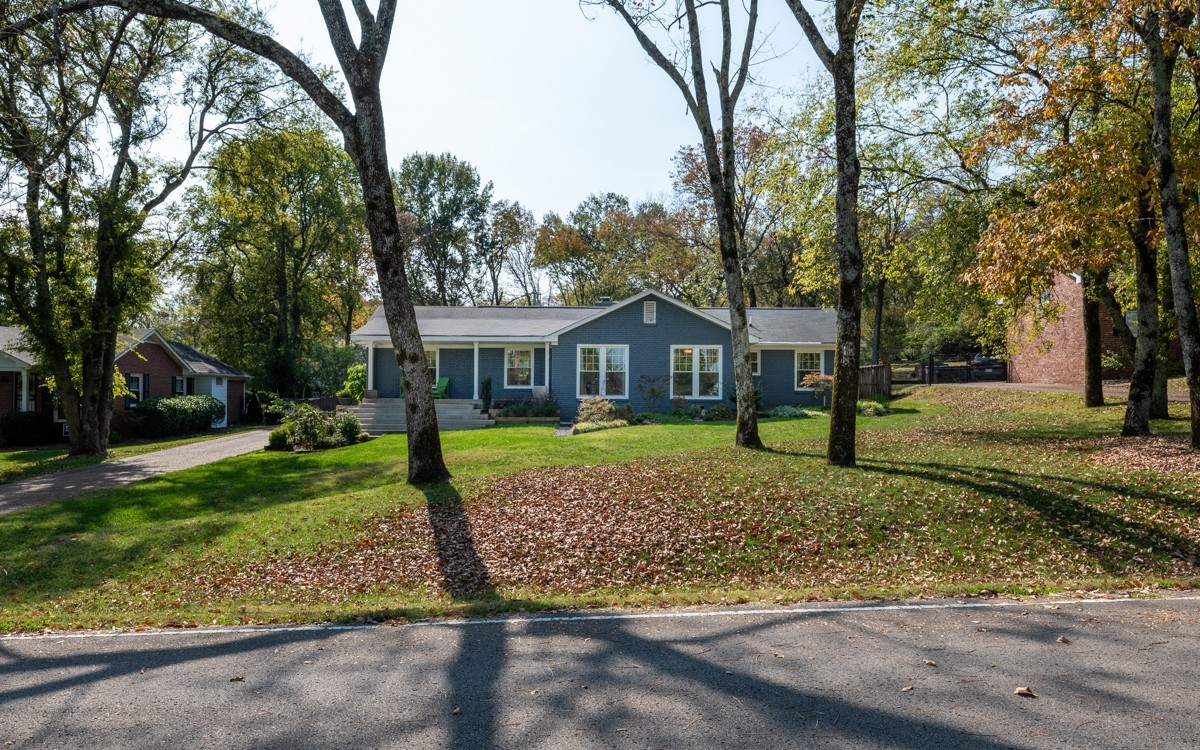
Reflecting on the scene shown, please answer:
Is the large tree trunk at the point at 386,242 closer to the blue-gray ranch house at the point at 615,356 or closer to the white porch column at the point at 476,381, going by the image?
the blue-gray ranch house at the point at 615,356

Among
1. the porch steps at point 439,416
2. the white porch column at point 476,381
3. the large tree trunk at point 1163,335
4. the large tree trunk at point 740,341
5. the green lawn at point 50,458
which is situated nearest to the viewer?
the large tree trunk at point 740,341

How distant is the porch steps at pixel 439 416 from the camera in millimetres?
24172

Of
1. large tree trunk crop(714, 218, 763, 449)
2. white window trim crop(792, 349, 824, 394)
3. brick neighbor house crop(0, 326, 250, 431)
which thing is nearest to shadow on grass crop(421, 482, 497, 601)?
large tree trunk crop(714, 218, 763, 449)

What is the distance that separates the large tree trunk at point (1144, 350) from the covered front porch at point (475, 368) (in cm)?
1758

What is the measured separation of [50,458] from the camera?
2022 cm

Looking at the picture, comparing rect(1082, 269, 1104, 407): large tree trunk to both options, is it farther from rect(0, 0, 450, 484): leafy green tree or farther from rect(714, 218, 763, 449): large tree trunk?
rect(0, 0, 450, 484): leafy green tree

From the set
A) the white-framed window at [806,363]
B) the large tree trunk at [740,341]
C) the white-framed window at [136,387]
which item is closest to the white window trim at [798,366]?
the white-framed window at [806,363]

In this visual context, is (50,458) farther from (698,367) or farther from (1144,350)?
(1144,350)

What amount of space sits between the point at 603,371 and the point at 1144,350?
1593 centimetres

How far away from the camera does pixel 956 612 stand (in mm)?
5855

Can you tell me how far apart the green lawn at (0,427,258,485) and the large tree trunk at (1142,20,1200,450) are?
2344cm

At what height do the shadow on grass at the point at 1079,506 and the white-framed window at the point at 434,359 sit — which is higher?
the white-framed window at the point at 434,359

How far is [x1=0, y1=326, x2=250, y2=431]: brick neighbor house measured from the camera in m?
25.2

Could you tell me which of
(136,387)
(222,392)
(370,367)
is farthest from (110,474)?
(222,392)
